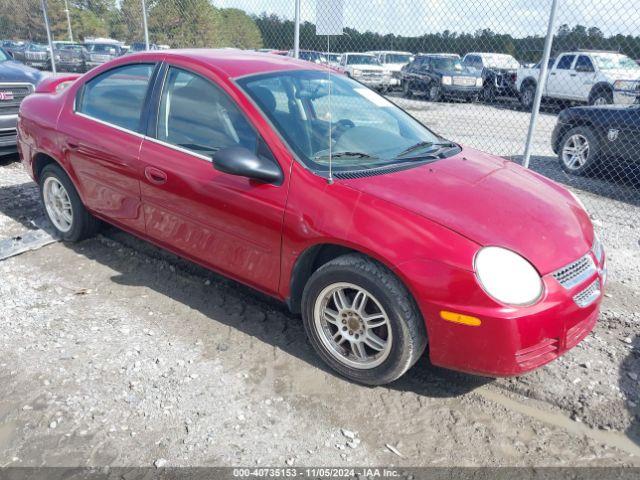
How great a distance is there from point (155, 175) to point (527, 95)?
1648 cm

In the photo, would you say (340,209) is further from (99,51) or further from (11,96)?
(99,51)

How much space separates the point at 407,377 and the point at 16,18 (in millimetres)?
18731

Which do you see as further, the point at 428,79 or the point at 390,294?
the point at 428,79

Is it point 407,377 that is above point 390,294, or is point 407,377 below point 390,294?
below

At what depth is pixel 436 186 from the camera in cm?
298

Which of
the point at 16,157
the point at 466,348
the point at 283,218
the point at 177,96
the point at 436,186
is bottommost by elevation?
the point at 16,157

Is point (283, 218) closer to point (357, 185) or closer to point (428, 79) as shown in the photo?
point (357, 185)

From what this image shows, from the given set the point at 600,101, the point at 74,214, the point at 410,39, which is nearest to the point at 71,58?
the point at 410,39

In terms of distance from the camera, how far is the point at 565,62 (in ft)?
54.5

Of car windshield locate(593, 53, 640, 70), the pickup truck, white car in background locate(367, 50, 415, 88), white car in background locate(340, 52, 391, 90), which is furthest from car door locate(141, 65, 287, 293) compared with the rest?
white car in background locate(367, 50, 415, 88)

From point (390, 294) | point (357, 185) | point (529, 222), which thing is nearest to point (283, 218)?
point (357, 185)

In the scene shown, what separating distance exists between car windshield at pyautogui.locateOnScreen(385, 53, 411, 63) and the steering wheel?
65.2ft

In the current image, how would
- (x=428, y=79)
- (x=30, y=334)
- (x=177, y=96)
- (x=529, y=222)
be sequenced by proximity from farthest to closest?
1. (x=428, y=79)
2. (x=177, y=96)
3. (x=30, y=334)
4. (x=529, y=222)

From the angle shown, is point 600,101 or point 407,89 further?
point 407,89
